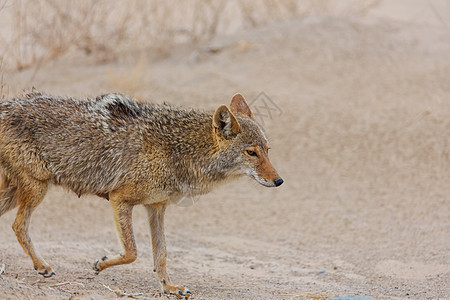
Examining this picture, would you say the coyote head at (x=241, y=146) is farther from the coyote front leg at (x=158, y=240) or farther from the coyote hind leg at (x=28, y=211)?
the coyote hind leg at (x=28, y=211)

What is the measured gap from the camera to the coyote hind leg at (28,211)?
19.4 ft

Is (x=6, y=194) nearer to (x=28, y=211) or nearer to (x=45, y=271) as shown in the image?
(x=28, y=211)

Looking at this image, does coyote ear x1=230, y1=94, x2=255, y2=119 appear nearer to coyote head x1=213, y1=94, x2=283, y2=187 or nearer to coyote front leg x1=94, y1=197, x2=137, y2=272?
coyote head x1=213, y1=94, x2=283, y2=187

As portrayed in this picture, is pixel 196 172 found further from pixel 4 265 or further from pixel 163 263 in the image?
pixel 4 265

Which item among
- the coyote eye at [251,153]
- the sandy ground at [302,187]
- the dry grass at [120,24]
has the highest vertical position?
the dry grass at [120,24]

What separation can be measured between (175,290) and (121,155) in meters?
1.36

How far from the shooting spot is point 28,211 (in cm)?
598

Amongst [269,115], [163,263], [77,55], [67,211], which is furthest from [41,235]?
[77,55]

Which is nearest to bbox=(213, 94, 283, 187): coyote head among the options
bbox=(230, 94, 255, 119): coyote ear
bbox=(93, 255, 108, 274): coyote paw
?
bbox=(230, 94, 255, 119): coyote ear

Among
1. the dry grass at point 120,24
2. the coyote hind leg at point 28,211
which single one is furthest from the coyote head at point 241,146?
the dry grass at point 120,24

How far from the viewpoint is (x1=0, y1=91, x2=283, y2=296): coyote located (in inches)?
228

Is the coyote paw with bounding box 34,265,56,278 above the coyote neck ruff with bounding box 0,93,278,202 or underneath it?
underneath

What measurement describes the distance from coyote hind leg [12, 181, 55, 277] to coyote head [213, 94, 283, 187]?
1.75 meters

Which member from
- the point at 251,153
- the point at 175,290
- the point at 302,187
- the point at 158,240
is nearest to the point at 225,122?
the point at 251,153
